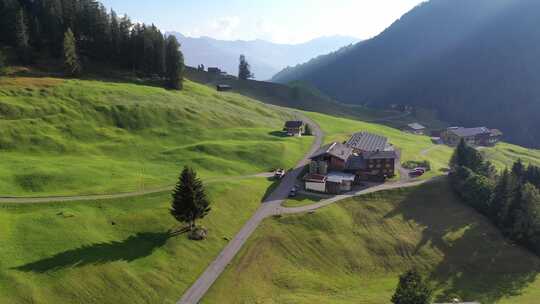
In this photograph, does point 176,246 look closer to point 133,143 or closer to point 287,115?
point 133,143

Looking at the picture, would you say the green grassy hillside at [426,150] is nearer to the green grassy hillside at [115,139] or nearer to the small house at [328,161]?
the small house at [328,161]

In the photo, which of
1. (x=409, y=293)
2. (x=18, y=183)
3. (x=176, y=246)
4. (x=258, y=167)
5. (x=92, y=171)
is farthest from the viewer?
(x=258, y=167)

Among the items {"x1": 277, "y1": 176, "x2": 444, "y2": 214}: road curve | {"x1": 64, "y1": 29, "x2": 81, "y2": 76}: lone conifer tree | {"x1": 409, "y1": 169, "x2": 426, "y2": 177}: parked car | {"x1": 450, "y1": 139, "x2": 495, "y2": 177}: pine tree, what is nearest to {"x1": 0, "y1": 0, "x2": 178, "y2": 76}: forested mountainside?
{"x1": 64, "y1": 29, "x2": 81, "y2": 76}: lone conifer tree

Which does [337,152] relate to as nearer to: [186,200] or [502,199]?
[502,199]

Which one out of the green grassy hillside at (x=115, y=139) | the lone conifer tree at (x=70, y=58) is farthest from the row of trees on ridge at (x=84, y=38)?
the green grassy hillside at (x=115, y=139)

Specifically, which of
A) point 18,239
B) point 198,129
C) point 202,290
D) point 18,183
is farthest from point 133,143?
point 202,290

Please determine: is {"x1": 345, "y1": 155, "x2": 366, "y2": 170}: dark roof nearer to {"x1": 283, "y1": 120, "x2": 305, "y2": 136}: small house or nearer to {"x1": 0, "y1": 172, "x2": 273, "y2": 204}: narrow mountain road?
{"x1": 283, "y1": 120, "x2": 305, "y2": 136}: small house

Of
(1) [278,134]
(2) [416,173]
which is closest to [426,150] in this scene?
(2) [416,173]
